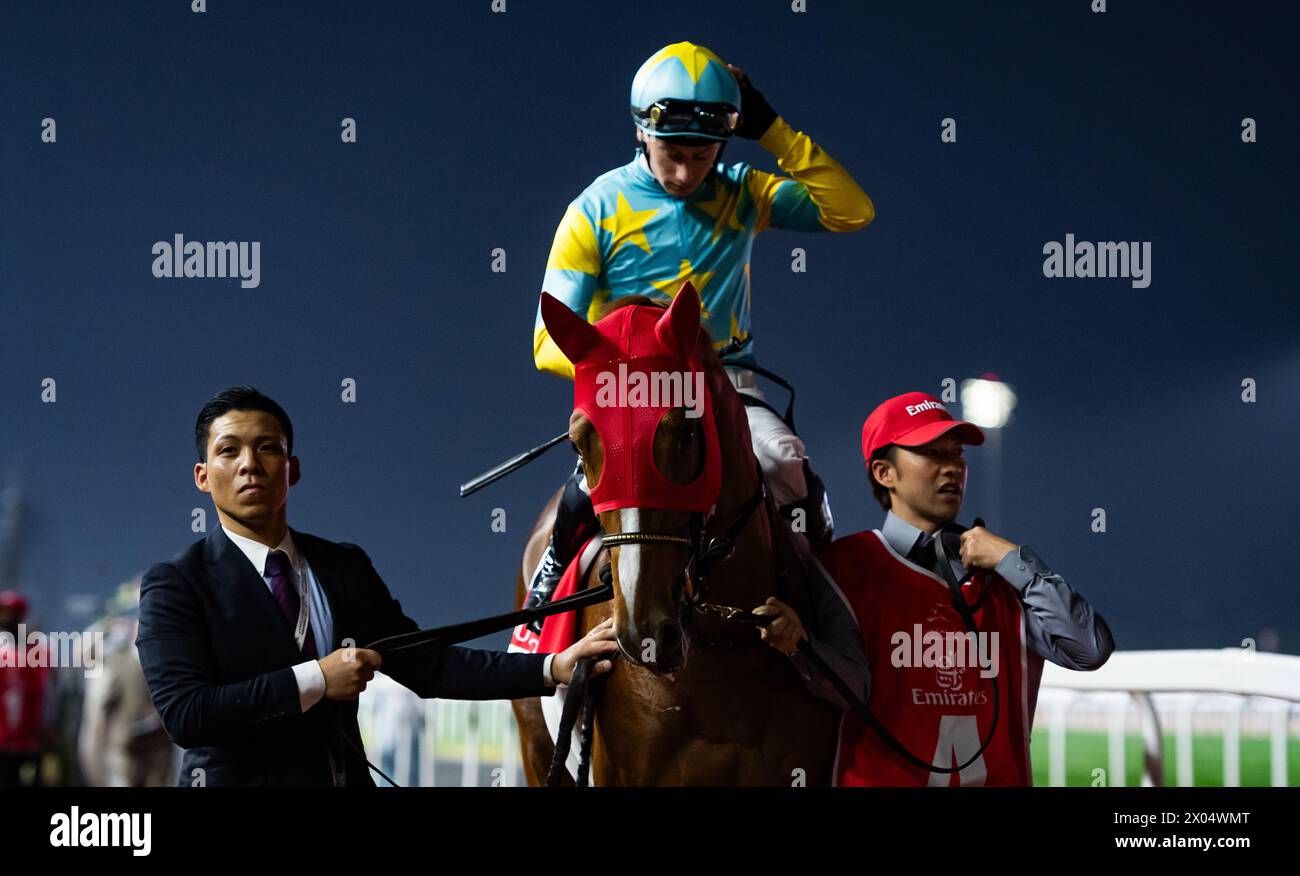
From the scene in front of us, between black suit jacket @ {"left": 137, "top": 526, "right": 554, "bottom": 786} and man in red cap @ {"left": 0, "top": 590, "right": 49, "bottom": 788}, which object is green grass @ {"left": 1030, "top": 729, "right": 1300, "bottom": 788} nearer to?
black suit jacket @ {"left": 137, "top": 526, "right": 554, "bottom": 786}

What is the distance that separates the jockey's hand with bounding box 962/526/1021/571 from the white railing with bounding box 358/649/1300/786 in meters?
1.00

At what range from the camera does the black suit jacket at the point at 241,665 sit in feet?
6.31

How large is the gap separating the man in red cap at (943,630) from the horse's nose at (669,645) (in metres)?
0.48

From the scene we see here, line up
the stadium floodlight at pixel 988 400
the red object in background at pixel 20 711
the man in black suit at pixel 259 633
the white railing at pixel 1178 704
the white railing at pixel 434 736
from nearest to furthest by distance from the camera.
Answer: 1. the man in black suit at pixel 259 633
2. the white railing at pixel 1178 704
3. the stadium floodlight at pixel 988 400
4. the red object in background at pixel 20 711
5. the white railing at pixel 434 736

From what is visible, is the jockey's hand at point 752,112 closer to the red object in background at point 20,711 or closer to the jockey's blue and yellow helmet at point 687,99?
the jockey's blue and yellow helmet at point 687,99

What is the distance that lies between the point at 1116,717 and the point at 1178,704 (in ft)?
0.70

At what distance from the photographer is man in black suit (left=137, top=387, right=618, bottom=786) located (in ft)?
6.35

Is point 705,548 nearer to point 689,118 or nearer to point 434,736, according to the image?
point 689,118

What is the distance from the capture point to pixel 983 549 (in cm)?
238

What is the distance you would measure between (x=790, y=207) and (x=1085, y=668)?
3.61 ft

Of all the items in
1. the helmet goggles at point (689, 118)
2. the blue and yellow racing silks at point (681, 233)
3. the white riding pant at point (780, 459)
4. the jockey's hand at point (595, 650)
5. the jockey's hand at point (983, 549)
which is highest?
the helmet goggles at point (689, 118)

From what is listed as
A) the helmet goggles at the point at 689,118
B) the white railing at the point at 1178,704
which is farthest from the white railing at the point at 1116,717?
the helmet goggles at the point at 689,118
